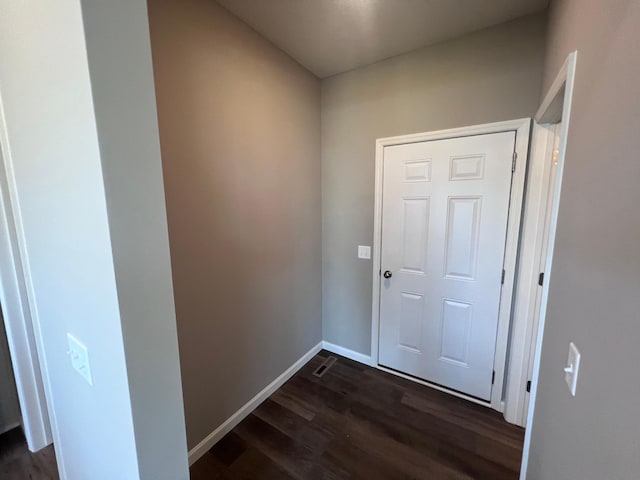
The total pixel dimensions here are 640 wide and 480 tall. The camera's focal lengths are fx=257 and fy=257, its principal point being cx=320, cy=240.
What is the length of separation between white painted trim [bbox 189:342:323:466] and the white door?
0.84 m

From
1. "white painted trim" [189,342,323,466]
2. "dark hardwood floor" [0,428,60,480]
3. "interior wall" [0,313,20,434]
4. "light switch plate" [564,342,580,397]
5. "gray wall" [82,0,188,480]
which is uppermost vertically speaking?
"gray wall" [82,0,188,480]

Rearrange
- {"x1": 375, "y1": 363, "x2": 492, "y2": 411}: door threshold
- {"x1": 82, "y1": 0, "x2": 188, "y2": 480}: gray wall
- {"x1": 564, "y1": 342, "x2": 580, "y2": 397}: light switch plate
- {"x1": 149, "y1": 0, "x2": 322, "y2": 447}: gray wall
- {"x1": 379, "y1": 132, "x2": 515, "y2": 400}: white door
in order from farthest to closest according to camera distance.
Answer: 1. {"x1": 375, "y1": 363, "x2": 492, "y2": 411}: door threshold
2. {"x1": 379, "y1": 132, "x2": 515, "y2": 400}: white door
3. {"x1": 149, "y1": 0, "x2": 322, "y2": 447}: gray wall
4. {"x1": 564, "y1": 342, "x2": 580, "y2": 397}: light switch plate
5. {"x1": 82, "y1": 0, "x2": 188, "y2": 480}: gray wall

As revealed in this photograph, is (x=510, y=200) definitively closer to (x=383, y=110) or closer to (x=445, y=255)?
(x=445, y=255)

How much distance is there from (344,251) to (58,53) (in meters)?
2.12

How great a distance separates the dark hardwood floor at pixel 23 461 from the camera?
4.72ft

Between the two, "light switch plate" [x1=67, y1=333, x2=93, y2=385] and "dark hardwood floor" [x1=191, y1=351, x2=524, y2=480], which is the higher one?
"light switch plate" [x1=67, y1=333, x2=93, y2=385]

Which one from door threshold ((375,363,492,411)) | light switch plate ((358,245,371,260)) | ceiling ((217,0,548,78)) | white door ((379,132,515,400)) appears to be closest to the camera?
ceiling ((217,0,548,78))

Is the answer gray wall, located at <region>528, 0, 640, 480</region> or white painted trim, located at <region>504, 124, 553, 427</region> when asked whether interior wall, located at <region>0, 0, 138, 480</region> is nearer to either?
gray wall, located at <region>528, 0, 640, 480</region>

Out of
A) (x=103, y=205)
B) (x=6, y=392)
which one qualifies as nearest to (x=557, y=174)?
(x=103, y=205)

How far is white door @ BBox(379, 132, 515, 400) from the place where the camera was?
1.78 metres

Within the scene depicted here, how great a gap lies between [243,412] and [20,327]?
56.5 inches

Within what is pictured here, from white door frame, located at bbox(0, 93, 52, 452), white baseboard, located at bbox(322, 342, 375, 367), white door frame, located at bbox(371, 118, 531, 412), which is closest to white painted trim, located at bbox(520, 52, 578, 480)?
white door frame, located at bbox(371, 118, 531, 412)

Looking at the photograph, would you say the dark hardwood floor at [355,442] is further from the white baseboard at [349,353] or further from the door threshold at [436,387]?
the white baseboard at [349,353]

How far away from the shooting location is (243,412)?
6.05ft
